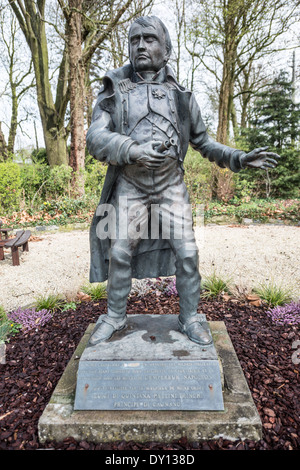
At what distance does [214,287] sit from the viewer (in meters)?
4.38

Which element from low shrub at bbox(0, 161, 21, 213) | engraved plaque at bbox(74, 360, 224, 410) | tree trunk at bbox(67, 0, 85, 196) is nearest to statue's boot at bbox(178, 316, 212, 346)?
engraved plaque at bbox(74, 360, 224, 410)

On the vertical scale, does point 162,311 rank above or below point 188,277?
below

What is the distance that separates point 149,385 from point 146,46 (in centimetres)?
222

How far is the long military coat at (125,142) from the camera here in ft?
7.26

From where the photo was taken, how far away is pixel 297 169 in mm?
14633

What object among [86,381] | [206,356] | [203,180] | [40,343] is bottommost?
[40,343]

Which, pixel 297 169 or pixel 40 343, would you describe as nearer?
pixel 40 343

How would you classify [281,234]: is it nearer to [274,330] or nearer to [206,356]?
[274,330]

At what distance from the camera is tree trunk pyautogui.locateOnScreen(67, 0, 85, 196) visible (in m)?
10.9

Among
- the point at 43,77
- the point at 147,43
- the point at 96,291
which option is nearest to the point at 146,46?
the point at 147,43

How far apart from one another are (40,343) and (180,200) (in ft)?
6.43

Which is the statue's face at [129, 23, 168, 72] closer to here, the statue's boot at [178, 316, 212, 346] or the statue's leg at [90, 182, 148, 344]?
the statue's leg at [90, 182, 148, 344]

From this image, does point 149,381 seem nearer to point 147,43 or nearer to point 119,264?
point 119,264

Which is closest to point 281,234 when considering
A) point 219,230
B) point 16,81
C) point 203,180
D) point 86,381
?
point 219,230
